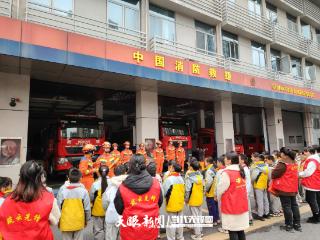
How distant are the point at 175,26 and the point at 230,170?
11.5 metres

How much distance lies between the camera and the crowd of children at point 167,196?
3199mm

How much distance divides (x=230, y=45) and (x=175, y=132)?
7.17m

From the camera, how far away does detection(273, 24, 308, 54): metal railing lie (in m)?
19.4

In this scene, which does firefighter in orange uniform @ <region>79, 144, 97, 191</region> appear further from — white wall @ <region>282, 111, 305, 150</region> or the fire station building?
white wall @ <region>282, 111, 305, 150</region>

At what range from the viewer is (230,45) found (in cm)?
1686

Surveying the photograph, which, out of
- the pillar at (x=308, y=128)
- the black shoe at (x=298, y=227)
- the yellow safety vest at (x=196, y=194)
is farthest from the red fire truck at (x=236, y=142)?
the yellow safety vest at (x=196, y=194)

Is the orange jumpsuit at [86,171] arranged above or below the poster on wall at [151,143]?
below

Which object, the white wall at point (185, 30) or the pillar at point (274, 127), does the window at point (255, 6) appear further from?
the pillar at point (274, 127)

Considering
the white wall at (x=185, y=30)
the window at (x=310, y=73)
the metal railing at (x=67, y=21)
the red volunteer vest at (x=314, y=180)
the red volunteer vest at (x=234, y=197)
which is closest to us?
the red volunteer vest at (x=234, y=197)

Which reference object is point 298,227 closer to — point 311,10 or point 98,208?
point 98,208

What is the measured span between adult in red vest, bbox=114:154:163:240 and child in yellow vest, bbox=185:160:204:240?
225 centimetres

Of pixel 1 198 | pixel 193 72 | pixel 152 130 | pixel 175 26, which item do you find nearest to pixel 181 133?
pixel 152 130

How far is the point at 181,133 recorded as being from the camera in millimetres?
14461

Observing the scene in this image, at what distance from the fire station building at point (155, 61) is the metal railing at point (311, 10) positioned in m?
0.13
